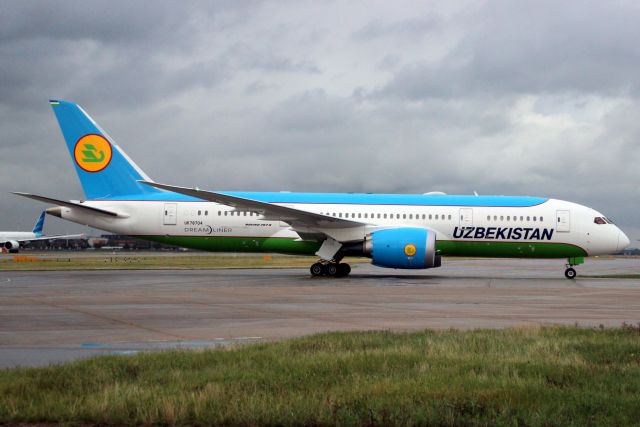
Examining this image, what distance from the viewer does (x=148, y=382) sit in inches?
266

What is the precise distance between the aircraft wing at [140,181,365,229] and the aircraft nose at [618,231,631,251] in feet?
33.5

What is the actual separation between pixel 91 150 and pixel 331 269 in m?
11.2

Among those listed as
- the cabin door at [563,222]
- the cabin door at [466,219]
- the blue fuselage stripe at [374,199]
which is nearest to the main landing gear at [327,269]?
the blue fuselage stripe at [374,199]

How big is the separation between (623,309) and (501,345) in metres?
7.52

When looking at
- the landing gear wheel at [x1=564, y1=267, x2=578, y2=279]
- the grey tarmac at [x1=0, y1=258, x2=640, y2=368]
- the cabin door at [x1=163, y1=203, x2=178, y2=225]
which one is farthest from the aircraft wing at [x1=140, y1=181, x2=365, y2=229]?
the landing gear wheel at [x1=564, y1=267, x2=578, y2=279]

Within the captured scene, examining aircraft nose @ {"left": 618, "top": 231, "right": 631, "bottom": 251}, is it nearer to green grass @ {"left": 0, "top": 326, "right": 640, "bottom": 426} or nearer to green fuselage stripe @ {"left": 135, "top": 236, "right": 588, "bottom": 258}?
green fuselage stripe @ {"left": 135, "top": 236, "right": 588, "bottom": 258}

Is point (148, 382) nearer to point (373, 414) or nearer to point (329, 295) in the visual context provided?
point (373, 414)

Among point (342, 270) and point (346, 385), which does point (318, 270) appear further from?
point (346, 385)

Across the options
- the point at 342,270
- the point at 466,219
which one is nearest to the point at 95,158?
the point at 342,270

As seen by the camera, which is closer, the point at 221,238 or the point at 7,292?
the point at 7,292

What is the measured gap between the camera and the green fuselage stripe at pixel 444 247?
90.1 feet

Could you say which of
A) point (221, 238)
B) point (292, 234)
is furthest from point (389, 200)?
point (221, 238)

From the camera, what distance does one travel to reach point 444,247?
27.5 m

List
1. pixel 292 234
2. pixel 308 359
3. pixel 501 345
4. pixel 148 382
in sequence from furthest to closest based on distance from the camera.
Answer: pixel 292 234, pixel 501 345, pixel 308 359, pixel 148 382
